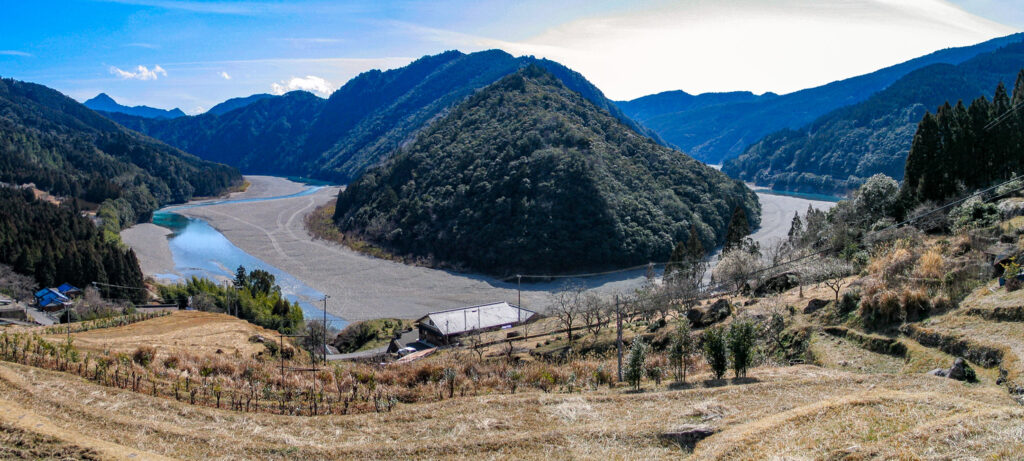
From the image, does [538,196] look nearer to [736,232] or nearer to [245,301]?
[736,232]

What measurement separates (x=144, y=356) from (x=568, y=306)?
33482mm

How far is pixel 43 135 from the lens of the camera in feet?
606

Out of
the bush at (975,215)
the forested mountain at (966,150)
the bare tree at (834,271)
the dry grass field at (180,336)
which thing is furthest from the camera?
the forested mountain at (966,150)

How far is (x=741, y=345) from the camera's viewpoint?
730 inches

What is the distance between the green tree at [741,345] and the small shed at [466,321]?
2999 cm

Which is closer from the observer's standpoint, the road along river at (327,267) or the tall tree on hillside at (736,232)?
the tall tree on hillside at (736,232)

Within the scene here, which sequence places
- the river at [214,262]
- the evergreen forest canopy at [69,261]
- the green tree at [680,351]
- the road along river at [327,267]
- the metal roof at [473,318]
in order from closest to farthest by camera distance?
the green tree at [680,351] < the metal roof at [473,318] < the evergreen forest canopy at [69,261] < the road along river at [327,267] < the river at [214,262]

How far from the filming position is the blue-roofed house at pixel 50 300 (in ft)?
186

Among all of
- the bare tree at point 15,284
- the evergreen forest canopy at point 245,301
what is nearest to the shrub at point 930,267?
the evergreen forest canopy at point 245,301

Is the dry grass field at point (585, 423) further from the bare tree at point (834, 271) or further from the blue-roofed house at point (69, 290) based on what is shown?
the blue-roofed house at point (69, 290)

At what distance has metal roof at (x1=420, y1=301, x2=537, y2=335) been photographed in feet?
158

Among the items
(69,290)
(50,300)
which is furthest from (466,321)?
(69,290)

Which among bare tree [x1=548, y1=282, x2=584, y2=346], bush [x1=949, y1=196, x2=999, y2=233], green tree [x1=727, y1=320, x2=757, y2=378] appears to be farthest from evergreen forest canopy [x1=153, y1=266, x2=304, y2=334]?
bush [x1=949, y1=196, x2=999, y2=233]

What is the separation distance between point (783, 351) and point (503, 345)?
19606 mm
